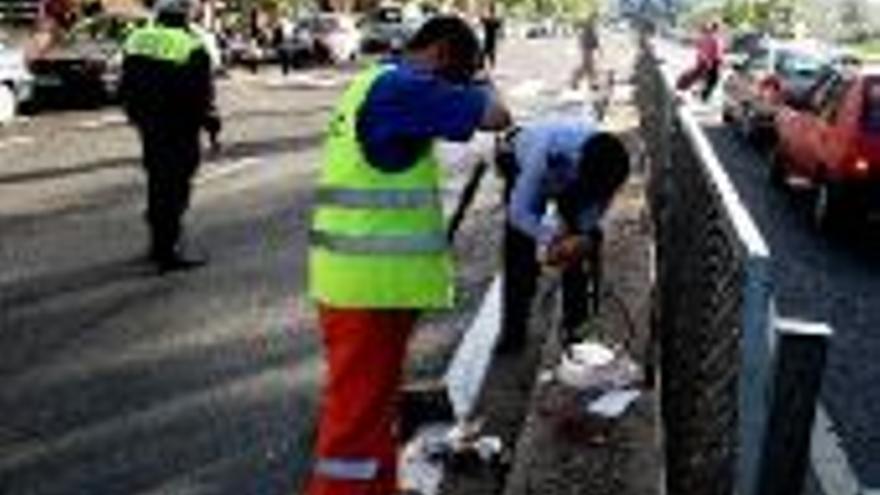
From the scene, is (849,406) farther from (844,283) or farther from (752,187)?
(752,187)

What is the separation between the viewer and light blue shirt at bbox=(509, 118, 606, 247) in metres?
8.29

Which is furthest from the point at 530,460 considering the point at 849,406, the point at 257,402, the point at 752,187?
the point at 752,187

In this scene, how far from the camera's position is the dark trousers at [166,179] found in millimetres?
13406

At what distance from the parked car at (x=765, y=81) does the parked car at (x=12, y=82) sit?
1057 centimetres

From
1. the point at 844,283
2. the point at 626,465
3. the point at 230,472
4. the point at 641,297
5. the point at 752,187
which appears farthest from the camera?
the point at 752,187

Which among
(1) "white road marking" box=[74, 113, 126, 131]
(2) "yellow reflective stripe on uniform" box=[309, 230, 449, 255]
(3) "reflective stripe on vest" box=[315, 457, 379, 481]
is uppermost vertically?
(2) "yellow reflective stripe on uniform" box=[309, 230, 449, 255]

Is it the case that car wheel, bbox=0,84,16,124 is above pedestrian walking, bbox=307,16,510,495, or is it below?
below

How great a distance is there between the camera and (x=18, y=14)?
152ft

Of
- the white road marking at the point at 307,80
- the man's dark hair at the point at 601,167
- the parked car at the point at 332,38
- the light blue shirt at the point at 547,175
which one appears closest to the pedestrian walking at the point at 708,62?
the white road marking at the point at 307,80

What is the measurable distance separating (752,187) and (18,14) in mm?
27911

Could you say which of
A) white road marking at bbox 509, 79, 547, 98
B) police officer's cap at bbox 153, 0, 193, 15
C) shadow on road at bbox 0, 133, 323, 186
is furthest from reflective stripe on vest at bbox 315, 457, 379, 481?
white road marking at bbox 509, 79, 547, 98

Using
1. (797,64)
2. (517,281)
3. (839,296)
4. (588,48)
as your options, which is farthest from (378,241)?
(588,48)

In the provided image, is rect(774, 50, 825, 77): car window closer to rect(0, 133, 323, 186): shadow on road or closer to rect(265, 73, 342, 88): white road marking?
rect(0, 133, 323, 186): shadow on road

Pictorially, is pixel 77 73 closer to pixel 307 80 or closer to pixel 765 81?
pixel 765 81
